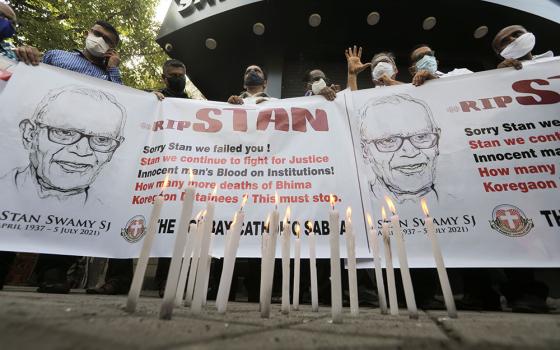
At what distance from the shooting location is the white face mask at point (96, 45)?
382 centimetres

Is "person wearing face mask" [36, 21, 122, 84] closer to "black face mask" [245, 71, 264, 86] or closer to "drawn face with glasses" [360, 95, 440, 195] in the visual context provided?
"black face mask" [245, 71, 264, 86]

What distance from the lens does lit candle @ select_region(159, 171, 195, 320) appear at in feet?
3.62

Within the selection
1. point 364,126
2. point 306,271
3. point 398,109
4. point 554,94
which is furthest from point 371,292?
point 554,94

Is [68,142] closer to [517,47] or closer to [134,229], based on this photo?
[134,229]

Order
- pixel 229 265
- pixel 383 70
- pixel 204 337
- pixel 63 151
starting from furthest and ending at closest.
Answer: pixel 383 70 → pixel 63 151 → pixel 229 265 → pixel 204 337

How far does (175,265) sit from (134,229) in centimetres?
192

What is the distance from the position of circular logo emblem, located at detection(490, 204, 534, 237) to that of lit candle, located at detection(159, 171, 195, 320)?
2.58 metres

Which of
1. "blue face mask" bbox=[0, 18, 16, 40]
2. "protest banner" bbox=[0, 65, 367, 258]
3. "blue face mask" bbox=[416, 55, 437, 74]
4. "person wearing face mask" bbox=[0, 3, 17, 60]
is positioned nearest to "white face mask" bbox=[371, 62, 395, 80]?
"blue face mask" bbox=[416, 55, 437, 74]

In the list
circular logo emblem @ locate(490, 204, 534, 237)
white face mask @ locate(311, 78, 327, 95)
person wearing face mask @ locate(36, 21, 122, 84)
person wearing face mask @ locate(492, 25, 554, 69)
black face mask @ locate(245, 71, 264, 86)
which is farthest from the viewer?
black face mask @ locate(245, 71, 264, 86)

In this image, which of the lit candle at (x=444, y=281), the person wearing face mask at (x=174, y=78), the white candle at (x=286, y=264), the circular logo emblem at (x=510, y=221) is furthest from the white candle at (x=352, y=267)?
the person wearing face mask at (x=174, y=78)

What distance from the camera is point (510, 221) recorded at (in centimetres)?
258

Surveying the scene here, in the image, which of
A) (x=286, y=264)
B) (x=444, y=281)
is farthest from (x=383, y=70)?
(x=286, y=264)

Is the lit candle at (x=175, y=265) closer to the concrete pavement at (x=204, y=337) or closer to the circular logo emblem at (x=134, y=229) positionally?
the concrete pavement at (x=204, y=337)

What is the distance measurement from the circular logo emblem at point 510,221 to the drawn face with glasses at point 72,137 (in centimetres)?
362
